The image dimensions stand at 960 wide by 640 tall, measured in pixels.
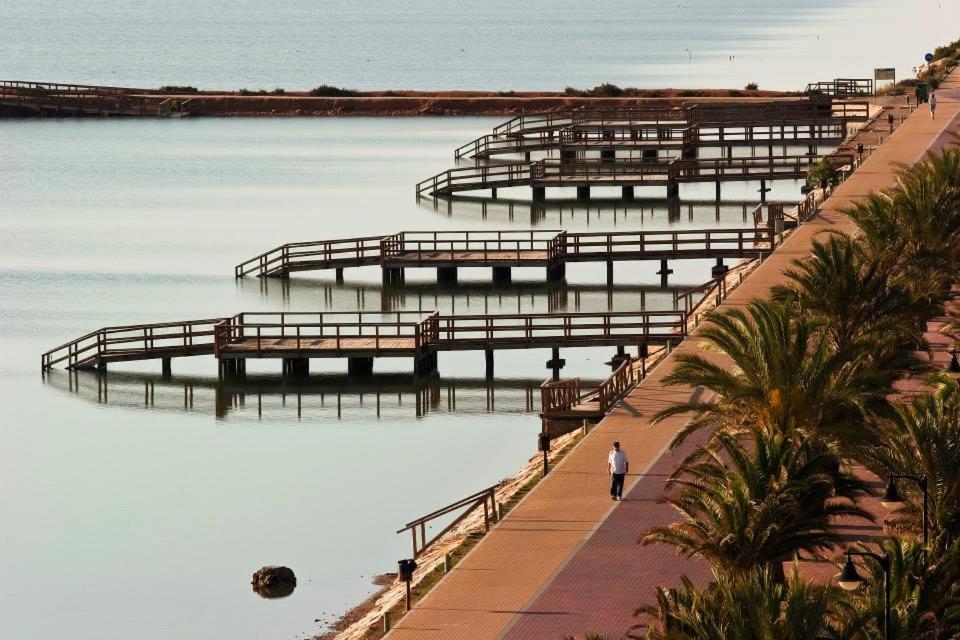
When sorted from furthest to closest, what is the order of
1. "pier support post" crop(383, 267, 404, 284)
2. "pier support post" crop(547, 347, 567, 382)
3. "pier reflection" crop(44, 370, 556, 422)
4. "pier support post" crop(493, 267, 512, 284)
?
"pier support post" crop(383, 267, 404, 284)
"pier support post" crop(493, 267, 512, 284)
"pier support post" crop(547, 347, 567, 382)
"pier reflection" crop(44, 370, 556, 422)

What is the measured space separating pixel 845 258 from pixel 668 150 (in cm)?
7084

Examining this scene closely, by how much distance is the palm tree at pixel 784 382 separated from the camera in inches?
1265

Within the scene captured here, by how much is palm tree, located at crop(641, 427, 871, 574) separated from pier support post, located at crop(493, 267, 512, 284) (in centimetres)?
4211

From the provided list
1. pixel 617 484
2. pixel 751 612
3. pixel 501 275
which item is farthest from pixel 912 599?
pixel 501 275

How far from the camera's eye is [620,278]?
72125mm

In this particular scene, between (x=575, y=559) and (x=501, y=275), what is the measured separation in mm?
40045

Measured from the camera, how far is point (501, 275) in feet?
233

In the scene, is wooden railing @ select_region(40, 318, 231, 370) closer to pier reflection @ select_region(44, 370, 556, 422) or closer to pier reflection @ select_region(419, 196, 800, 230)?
pier reflection @ select_region(44, 370, 556, 422)

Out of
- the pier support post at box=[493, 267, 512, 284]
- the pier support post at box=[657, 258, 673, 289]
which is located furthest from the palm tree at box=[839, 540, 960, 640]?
the pier support post at box=[493, 267, 512, 284]

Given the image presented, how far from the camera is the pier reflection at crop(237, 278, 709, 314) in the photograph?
66.6 meters

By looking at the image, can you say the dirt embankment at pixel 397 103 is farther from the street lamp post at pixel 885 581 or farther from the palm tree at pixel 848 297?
the street lamp post at pixel 885 581

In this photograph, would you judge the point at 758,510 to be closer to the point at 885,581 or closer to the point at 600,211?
the point at 885,581

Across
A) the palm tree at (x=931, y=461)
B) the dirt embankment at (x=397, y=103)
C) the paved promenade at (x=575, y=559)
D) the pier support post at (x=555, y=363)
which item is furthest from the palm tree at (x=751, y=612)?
the dirt embankment at (x=397, y=103)

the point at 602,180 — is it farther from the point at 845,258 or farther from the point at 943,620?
the point at 943,620
